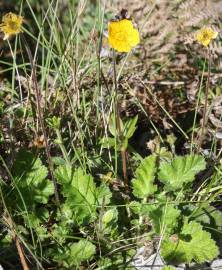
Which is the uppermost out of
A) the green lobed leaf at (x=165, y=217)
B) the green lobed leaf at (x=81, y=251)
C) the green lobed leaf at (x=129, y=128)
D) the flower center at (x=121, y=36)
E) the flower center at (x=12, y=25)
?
the flower center at (x=12, y=25)

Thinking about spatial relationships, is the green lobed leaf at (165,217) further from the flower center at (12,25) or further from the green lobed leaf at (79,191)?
the flower center at (12,25)

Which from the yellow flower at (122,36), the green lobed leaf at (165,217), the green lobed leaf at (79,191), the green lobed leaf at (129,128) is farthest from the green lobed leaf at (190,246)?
the yellow flower at (122,36)

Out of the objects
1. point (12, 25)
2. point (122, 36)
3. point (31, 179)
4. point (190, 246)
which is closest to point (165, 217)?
point (190, 246)

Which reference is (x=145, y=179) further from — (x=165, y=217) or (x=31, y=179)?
(x=31, y=179)

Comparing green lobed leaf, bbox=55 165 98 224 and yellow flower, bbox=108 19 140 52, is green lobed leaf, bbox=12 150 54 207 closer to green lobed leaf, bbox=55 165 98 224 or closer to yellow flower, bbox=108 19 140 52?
green lobed leaf, bbox=55 165 98 224

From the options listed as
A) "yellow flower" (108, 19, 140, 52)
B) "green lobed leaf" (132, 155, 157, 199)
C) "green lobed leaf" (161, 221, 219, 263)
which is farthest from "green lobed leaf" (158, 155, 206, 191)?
"yellow flower" (108, 19, 140, 52)

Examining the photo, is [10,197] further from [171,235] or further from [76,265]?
[171,235]
